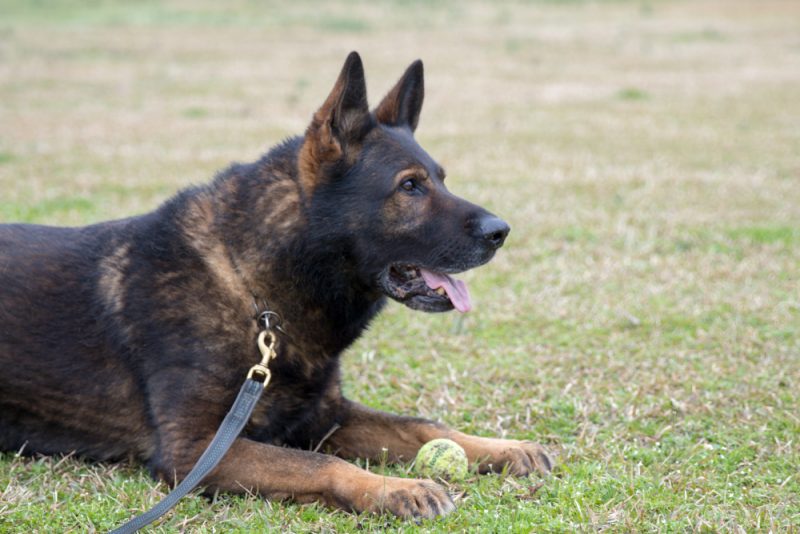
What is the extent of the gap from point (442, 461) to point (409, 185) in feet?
3.91

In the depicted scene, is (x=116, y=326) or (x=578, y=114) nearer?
(x=116, y=326)

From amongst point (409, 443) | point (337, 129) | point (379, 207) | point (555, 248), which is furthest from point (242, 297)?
point (555, 248)

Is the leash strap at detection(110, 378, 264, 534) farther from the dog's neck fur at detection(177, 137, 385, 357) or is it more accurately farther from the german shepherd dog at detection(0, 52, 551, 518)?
the dog's neck fur at detection(177, 137, 385, 357)

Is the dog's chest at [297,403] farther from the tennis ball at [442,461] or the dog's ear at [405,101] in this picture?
the dog's ear at [405,101]

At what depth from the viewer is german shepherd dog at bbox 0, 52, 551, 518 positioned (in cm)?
389

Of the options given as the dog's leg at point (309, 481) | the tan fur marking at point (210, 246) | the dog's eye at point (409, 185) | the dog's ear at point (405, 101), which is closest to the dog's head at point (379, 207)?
the dog's eye at point (409, 185)

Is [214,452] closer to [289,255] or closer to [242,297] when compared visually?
[242,297]

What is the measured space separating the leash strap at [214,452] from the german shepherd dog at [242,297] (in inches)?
4.5

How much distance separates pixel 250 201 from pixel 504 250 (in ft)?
14.0

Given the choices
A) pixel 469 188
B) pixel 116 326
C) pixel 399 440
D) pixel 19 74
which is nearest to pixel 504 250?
pixel 469 188

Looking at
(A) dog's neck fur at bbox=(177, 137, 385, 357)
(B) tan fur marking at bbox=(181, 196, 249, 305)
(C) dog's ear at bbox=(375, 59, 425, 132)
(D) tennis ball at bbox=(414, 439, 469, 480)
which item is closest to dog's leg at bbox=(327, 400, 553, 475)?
(D) tennis ball at bbox=(414, 439, 469, 480)

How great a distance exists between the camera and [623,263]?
7.61 m

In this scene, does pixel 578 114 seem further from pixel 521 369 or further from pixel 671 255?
pixel 521 369

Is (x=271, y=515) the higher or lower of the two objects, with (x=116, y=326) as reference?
lower
